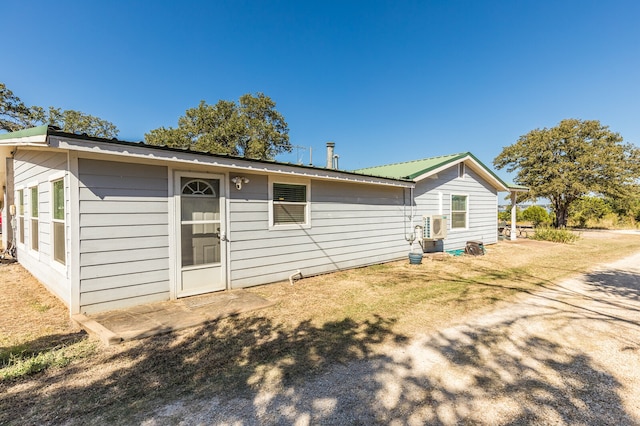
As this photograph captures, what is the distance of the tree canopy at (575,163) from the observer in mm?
18250

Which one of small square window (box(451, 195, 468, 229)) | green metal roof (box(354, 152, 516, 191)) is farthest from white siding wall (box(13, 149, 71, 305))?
small square window (box(451, 195, 468, 229))

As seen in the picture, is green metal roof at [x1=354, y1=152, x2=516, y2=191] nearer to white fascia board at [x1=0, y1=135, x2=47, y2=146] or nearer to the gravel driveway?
the gravel driveway

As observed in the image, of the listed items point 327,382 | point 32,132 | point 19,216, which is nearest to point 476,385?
point 327,382

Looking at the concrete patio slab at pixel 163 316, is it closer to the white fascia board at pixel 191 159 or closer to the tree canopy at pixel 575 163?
the white fascia board at pixel 191 159

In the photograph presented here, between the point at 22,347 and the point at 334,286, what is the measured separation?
14.2 feet

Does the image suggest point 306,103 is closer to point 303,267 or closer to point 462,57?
point 462,57

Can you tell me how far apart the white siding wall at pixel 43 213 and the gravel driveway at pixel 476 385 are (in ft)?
11.7

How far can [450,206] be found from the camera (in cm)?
1031

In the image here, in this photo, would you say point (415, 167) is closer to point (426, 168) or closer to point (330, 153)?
point (426, 168)

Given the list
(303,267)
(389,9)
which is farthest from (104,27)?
(303,267)

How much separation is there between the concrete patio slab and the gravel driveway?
1577mm

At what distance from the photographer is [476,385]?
2.43 m

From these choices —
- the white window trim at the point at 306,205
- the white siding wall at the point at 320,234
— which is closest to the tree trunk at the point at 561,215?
the white siding wall at the point at 320,234

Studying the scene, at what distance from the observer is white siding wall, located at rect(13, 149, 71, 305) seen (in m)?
4.38
